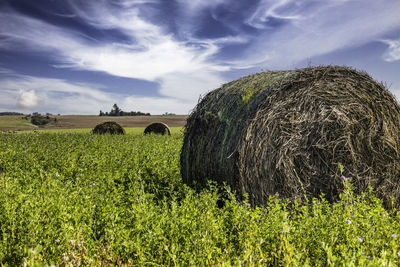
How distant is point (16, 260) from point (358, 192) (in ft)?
19.2

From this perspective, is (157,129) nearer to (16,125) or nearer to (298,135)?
(298,135)

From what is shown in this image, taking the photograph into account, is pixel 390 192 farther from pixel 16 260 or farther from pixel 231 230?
pixel 16 260

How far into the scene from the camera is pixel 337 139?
558 centimetres

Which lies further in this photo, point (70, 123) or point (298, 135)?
point (70, 123)

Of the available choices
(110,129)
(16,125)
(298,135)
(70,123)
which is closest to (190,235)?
(298,135)

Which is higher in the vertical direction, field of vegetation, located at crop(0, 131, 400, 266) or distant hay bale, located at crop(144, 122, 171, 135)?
distant hay bale, located at crop(144, 122, 171, 135)

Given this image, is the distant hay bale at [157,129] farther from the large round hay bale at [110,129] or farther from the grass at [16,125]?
the grass at [16,125]

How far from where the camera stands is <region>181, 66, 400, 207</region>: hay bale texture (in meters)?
5.14

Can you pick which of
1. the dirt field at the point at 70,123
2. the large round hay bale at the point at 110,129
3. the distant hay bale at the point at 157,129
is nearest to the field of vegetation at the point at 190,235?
the large round hay bale at the point at 110,129

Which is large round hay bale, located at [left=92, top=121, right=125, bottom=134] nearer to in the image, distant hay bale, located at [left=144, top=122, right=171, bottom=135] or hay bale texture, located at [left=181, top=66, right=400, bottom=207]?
distant hay bale, located at [left=144, top=122, right=171, bottom=135]

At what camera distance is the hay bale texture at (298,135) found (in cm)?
514

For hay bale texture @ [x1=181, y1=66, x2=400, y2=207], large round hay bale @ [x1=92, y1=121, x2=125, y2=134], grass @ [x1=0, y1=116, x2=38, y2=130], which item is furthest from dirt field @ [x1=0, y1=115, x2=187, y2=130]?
hay bale texture @ [x1=181, y1=66, x2=400, y2=207]

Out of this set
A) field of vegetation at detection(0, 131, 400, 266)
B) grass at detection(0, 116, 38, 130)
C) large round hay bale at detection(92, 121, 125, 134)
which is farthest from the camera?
grass at detection(0, 116, 38, 130)

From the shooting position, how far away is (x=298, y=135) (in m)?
5.45
